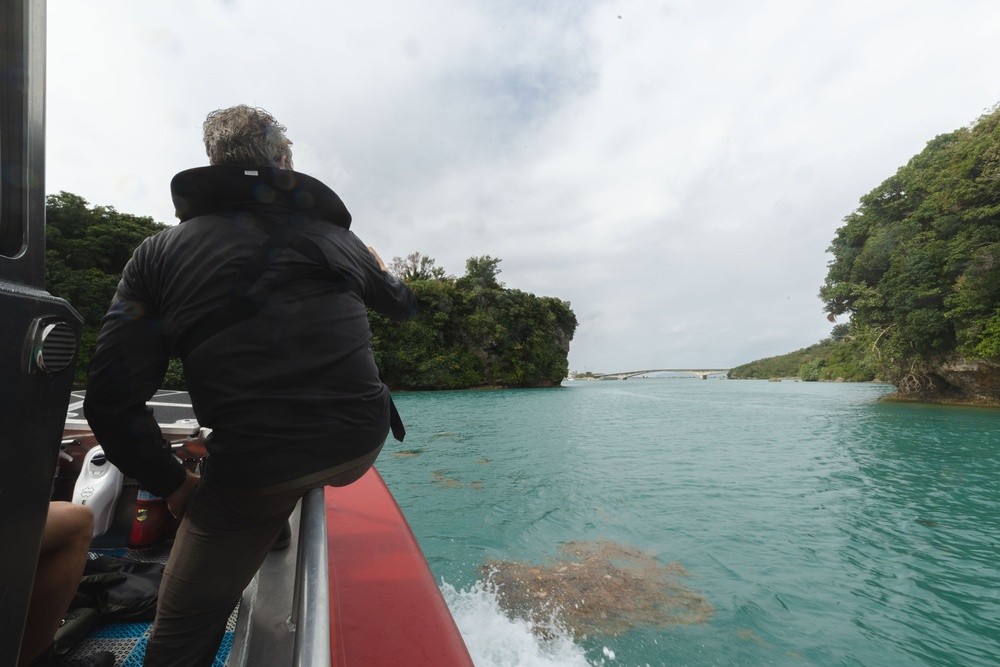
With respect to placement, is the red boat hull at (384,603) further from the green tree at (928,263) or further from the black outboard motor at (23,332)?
the green tree at (928,263)

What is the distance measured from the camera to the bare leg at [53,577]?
1.00 metres

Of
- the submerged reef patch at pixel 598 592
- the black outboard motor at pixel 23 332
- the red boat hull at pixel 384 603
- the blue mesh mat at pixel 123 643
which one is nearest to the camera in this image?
the black outboard motor at pixel 23 332

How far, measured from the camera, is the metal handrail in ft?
2.00

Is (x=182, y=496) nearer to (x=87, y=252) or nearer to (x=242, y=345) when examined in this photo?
(x=242, y=345)

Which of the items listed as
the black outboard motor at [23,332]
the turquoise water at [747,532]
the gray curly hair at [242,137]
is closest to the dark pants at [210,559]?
the black outboard motor at [23,332]

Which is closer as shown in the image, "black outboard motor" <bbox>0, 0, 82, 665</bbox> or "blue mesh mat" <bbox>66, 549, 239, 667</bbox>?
"black outboard motor" <bbox>0, 0, 82, 665</bbox>

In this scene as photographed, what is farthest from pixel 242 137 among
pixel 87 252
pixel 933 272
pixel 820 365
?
pixel 820 365

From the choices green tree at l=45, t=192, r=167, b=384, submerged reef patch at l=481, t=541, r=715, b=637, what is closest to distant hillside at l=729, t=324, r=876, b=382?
submerged reef patch at l=481, t=541, r=715, b=637

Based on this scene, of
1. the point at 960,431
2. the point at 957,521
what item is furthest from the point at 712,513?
the point at 960,431

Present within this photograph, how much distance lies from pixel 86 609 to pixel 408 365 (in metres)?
31.6

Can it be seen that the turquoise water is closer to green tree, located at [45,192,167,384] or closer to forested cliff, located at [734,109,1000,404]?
forested cliff, located at [734,109,1000,404]

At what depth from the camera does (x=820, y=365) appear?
6216 centimetres

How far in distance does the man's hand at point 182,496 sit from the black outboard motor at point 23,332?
303 millimetres

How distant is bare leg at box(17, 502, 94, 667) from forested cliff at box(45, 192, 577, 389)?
Answer: 2255 cm
